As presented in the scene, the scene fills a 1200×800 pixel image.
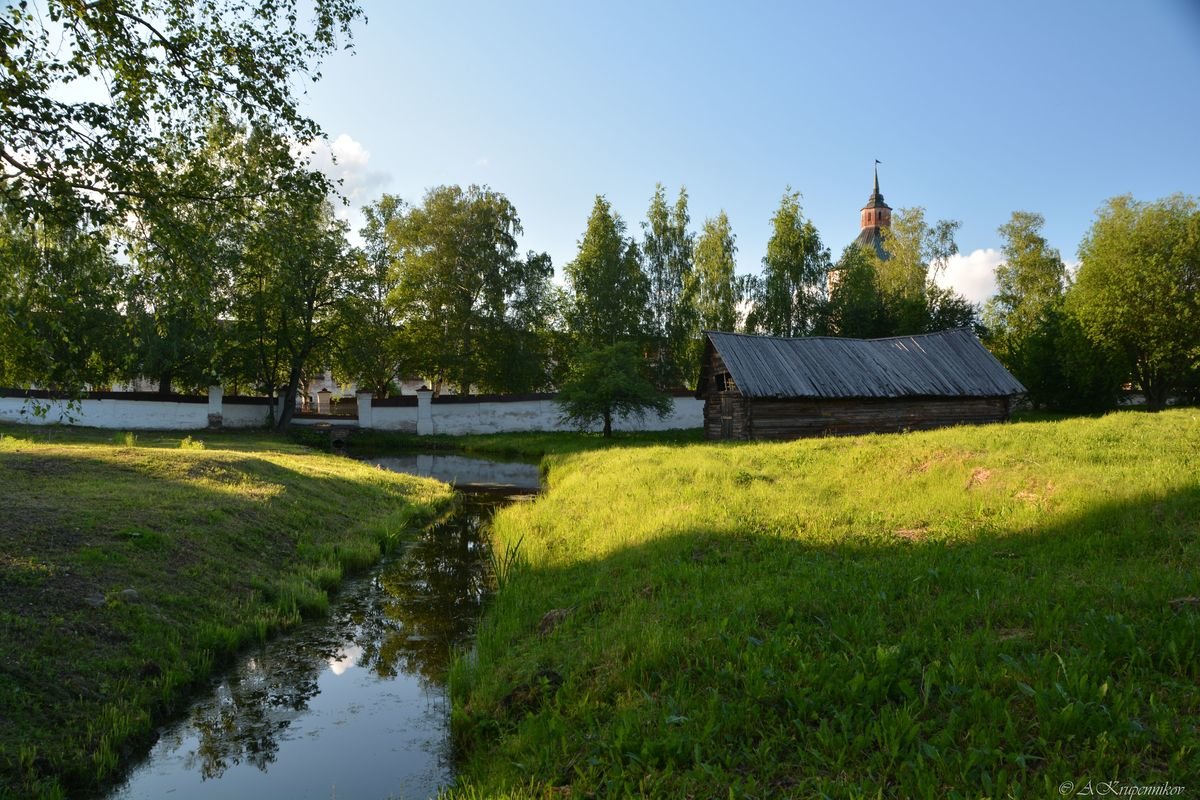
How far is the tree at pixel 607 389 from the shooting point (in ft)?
92.8

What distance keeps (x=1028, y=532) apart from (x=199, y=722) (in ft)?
26.7

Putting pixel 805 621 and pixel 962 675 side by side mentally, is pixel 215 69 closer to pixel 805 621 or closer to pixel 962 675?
pixel 805 621

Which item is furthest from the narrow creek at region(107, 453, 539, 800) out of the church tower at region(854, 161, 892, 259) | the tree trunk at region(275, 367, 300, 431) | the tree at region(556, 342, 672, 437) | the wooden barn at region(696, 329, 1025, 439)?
the church tower at region(854, 161, 892, 259)

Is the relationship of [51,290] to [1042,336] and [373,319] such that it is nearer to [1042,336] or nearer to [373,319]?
[373,319]

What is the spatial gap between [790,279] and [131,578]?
3878 cm

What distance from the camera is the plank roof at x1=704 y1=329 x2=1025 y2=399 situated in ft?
80.7

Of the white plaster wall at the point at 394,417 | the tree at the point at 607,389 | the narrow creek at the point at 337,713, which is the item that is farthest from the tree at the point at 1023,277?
the narrow creek at the point at 337,713

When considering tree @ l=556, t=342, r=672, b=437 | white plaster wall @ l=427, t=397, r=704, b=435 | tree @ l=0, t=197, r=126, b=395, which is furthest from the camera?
white plaster wall @ l=427, t=397, r=704, b=435

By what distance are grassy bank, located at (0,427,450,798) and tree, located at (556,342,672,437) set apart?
49.5 ft

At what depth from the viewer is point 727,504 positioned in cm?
1020

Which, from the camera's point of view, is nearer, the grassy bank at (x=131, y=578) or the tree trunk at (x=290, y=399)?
the grassy bank at (x=131, y=578)

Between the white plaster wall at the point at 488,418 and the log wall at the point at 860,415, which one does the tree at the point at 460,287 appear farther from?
the log wall at the point at 860,415

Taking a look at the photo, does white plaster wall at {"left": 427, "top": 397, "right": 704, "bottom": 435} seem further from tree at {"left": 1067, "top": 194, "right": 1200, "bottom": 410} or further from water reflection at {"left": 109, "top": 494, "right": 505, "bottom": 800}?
water reflection at {"left": 109, "top": 494, "right": 505, "bottom": 800}

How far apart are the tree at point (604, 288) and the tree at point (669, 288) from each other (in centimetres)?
156
